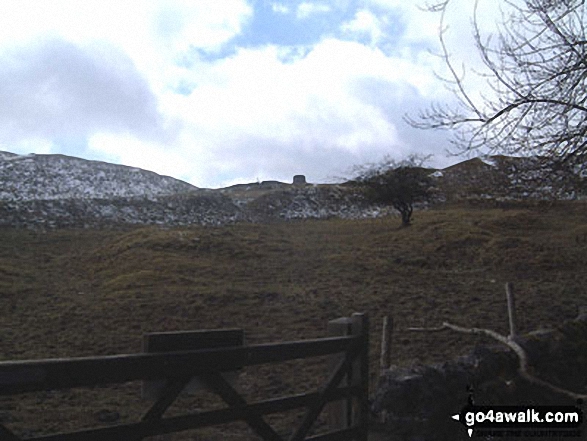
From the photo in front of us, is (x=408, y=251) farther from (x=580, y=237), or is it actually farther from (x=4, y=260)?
(x=4, y=260)

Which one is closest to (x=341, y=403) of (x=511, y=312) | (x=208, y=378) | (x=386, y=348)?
(x=208, y=378)

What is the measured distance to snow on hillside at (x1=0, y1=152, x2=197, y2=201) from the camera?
3291 centimetres

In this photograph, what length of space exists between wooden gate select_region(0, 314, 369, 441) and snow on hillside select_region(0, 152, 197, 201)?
28.3 m

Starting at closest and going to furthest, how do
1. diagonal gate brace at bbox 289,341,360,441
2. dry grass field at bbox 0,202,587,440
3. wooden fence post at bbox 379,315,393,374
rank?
diagonal gate brace at bbox 289,341,360,441 → wooden fence post at bbox 379,315,393,374 → dry grass field at bbox 0,202,587,440

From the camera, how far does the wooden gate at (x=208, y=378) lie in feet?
10.5

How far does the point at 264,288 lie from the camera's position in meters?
15.4

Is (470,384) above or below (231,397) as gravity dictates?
below

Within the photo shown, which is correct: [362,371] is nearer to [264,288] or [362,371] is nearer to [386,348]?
[386,348]

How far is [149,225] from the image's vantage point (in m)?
28.5

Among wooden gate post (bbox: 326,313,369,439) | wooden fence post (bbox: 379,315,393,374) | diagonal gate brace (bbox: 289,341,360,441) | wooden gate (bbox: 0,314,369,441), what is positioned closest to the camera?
wooden gate (bbox: 0,314,369,441)

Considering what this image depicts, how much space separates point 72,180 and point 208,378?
35.0 metres

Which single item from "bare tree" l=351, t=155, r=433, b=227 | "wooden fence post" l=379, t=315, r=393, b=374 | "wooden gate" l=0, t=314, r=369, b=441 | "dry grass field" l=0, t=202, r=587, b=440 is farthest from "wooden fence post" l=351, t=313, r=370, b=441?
"bare tree" l=351, t=155, r=433, b=227

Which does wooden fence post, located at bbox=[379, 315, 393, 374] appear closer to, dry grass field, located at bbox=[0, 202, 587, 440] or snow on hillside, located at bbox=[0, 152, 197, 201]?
dry grass field, located at bbox=[0, 202, 587, 440]

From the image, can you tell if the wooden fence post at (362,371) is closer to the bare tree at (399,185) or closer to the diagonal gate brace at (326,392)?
the diagonal gate brace at (326,392)
